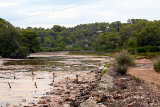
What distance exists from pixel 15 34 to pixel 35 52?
30040 millimetres

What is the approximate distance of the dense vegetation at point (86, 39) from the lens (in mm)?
92250

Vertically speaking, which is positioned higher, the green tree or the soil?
the green tree

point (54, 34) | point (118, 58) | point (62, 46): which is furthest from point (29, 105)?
point (54, 34)

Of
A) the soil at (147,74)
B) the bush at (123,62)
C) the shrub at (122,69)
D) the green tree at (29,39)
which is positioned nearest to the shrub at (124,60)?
the bush at (123,62)

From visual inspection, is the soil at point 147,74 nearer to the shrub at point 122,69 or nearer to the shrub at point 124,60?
the shrub at point 122,69

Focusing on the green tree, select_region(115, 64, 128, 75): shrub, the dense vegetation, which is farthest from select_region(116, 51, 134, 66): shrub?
the green tree

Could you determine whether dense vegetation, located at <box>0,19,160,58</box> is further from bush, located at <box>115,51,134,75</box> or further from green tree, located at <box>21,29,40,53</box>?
bush, located at <box>115,51,134,75</box>

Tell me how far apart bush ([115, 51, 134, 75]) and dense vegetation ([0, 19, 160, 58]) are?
178 ft

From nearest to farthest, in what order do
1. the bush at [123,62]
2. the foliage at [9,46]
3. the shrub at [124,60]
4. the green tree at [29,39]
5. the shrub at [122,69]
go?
the shrub at [122,69] < the bush at [123,62] < the shrub at [124,60] < the foliage at [9,46] < the green tree at [29,39]

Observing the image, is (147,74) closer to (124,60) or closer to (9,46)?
(124,60)

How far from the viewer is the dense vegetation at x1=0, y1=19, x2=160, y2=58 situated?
92250 mm

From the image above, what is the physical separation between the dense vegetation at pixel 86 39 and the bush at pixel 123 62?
54.3 metres

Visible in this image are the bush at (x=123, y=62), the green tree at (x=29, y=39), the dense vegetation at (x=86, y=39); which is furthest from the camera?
the green tree at (x=29, y=39)

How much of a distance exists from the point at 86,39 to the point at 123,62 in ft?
356
